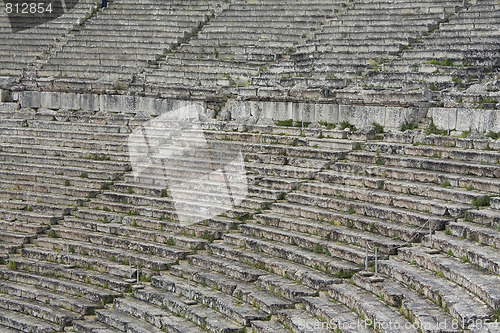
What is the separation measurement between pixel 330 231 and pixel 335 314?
92.1 inches

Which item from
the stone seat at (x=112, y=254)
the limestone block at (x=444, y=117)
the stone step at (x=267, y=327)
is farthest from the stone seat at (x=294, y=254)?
the limestone block at (x=444, y=117)

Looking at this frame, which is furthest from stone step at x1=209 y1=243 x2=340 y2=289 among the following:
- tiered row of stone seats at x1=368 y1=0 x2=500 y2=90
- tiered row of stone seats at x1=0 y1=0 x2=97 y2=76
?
tiered row of stone seats at x1=0 y1=0 x2=97 y2=76

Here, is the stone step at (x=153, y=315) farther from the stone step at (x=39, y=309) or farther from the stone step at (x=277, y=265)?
the stone step at (x=277, y=265)

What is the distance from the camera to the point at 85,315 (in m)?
12.9

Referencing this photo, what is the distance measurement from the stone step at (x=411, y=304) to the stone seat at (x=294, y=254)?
428mm

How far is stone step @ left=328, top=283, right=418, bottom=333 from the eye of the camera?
29.4 ft

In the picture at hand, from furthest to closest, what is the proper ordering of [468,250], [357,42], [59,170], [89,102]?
[89,102], [357,42], [59,170], [468,250]

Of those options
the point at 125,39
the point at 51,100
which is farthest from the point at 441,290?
the point at 125,39

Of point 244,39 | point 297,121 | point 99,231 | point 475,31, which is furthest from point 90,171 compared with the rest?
point 475,31

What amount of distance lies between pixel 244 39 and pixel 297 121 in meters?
5.11

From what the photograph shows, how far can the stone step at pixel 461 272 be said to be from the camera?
8.65m

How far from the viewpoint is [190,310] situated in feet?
38.3

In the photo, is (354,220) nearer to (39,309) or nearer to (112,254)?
(112,254)

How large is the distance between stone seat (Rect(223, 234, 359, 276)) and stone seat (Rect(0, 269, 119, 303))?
1.96 metres
